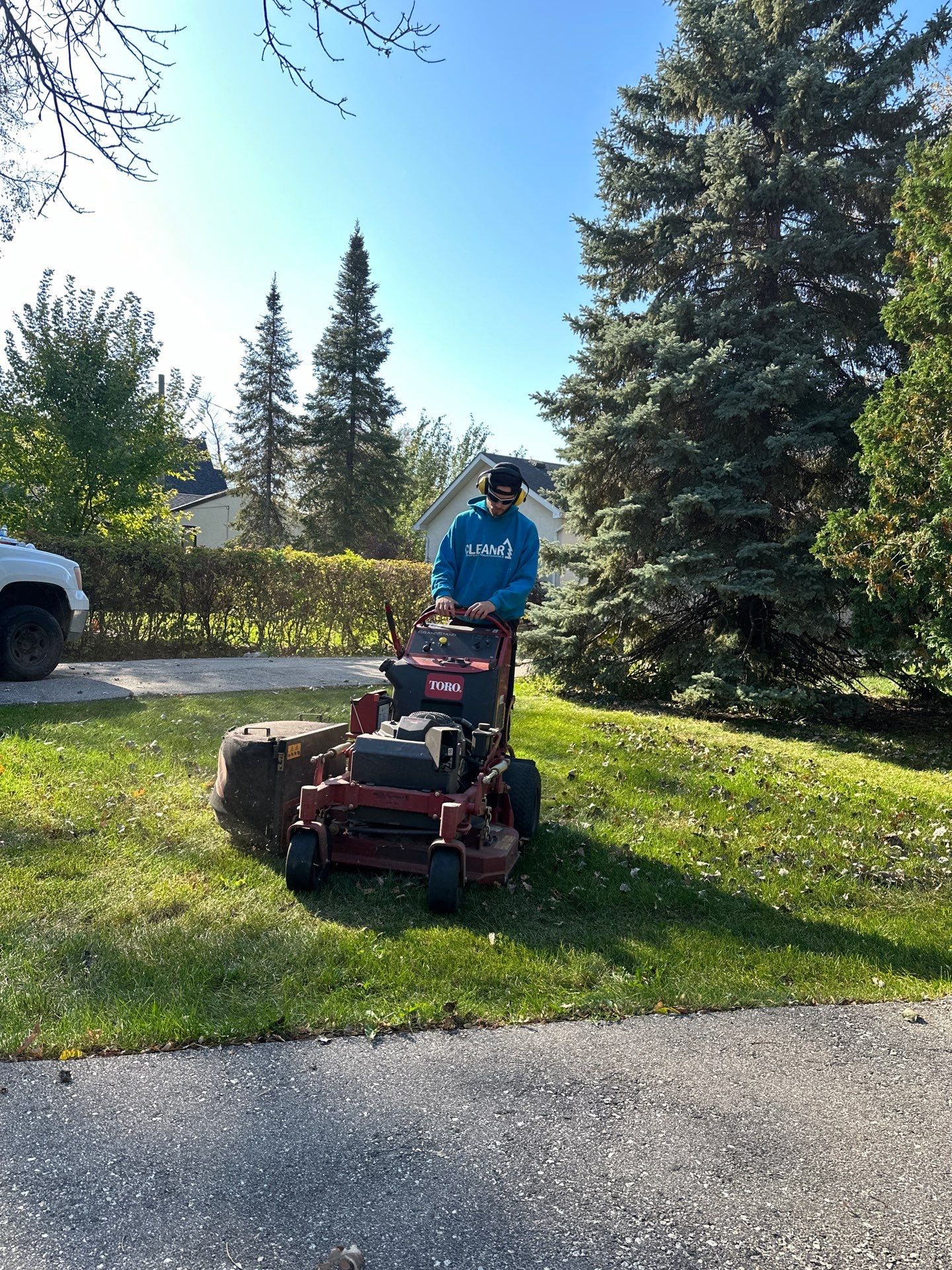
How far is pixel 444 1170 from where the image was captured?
2.33 meters

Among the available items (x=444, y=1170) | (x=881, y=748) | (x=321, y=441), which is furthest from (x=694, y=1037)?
(x=321, y=441)

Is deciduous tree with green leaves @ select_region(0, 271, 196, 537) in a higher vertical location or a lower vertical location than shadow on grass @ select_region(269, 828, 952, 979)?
higher

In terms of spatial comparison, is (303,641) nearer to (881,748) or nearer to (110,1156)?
(881,748)

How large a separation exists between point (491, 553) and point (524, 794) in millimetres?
1509

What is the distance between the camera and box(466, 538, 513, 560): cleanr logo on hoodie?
17.7ft

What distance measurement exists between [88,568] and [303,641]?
3.94m

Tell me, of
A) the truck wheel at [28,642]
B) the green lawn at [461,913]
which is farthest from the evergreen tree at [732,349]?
the truck wheel at [28,642]

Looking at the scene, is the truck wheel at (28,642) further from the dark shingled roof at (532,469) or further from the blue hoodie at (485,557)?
the dark shingled roof at (532,469)

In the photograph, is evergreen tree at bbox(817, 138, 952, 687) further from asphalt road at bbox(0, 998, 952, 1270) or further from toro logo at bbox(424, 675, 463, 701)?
asphalt road at bbox(0, 998, 952, 1270)

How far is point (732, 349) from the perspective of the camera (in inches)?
416

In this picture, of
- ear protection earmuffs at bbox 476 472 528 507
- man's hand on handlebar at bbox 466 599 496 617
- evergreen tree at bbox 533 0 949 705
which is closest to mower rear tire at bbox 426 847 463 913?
man's hand on handlebar at bbox 466 599 496 617

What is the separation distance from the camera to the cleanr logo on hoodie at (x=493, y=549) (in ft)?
17.7

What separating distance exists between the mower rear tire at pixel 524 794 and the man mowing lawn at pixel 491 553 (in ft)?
1.64

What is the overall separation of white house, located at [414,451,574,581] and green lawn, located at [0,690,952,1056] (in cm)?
2299
